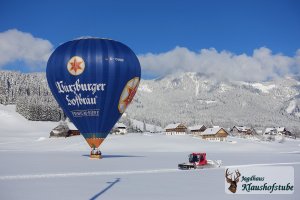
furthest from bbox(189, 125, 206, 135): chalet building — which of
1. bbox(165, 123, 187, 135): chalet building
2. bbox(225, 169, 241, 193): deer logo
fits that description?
bbox(225, 169, 241, 193): deer logo

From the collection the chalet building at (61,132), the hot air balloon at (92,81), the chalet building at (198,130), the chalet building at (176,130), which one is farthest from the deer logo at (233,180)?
the chalet building at (198,130)

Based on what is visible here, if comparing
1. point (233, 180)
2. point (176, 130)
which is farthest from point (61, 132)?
point (233, 180)

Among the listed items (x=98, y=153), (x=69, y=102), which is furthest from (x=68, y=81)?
(x=98, y=153)

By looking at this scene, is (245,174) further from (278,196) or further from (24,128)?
(24,128)

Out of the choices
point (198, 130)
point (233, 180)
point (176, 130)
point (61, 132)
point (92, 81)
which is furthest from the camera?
point (198, 130)

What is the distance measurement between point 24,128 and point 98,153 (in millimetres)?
136102

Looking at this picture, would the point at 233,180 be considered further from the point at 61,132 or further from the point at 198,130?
the point at 198,130

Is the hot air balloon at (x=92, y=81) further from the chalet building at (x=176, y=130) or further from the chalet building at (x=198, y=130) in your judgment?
the chalet building at (x=198, y=130)

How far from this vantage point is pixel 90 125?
48.8 m

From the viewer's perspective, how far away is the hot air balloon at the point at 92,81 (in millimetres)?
48062

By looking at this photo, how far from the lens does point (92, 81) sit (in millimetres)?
48094

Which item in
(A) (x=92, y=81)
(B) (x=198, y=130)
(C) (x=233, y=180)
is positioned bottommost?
(B) (x=198, y=130)

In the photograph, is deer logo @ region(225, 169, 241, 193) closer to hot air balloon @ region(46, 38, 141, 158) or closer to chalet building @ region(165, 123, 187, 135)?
hot air balloon @ region(46, 38, 141, 158)

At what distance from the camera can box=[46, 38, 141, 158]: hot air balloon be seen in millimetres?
48062
